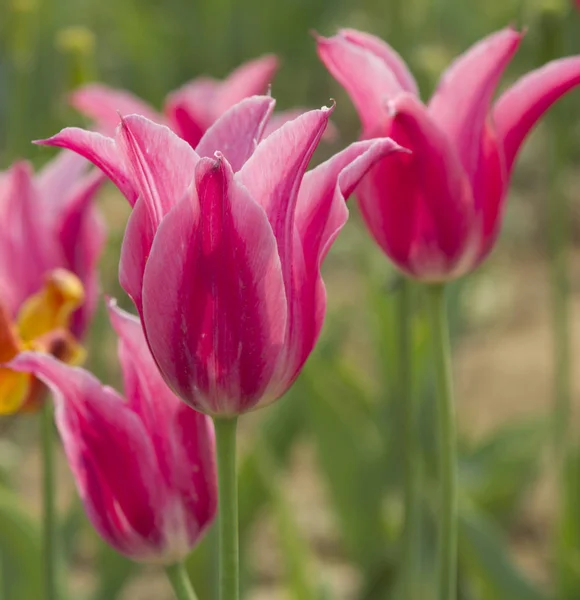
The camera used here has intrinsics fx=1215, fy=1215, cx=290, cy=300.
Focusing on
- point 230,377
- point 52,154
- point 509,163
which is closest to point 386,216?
point 509,163

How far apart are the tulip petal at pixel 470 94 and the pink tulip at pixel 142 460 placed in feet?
0.67

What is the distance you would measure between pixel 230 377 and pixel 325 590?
0.76 metres

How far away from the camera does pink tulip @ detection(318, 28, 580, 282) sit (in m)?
0.61

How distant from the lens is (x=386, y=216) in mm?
640

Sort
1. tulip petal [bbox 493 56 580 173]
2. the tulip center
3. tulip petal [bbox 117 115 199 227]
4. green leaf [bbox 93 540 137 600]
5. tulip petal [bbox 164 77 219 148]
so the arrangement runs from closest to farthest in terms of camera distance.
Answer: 1. tulip petal [bbox 117 115 199 227]
2. tulip petal [bbox 493 56 580 173]
3. the tulip center
4. tulip petal [bbox 164 77 219 148]
5. green leaf [bbox 93 540 137 600]

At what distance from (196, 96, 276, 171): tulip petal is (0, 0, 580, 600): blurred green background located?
354mm

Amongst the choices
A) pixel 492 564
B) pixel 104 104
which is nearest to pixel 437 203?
pixel 104 104

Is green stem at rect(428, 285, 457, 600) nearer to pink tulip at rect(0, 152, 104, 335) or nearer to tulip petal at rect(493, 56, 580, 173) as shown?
tulip petal at rect(493, 56, 580, 173)

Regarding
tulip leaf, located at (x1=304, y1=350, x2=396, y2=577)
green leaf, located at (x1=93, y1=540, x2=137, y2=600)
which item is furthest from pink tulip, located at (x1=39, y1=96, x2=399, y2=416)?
tulip leaf, located at (x1=304, y1=350, x2=396, y2=577)

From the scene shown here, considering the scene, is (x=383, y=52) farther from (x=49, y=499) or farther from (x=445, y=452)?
(x=49, y=499)

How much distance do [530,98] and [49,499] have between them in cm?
38

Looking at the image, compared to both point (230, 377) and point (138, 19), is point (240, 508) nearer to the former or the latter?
point (230, 377)

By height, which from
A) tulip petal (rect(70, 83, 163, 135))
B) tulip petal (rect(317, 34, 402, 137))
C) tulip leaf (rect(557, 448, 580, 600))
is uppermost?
tulip petal (rect(70, 83, 163, 135))

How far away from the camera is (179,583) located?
53 cm
